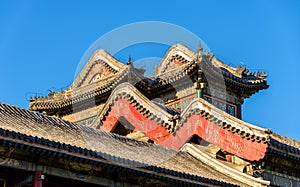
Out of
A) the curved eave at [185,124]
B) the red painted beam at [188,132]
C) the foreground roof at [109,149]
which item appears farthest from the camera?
the red painted beam at [188,132]

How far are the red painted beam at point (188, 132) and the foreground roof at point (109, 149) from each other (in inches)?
56.4

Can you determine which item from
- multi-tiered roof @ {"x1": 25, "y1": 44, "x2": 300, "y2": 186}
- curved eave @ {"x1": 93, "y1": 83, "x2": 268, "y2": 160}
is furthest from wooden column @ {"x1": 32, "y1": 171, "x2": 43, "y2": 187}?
curved eave @ {"x1": 93, "y1": 83, "x2": 268, "y2": 160}

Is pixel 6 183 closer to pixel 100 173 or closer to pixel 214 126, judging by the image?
pixel 100 173

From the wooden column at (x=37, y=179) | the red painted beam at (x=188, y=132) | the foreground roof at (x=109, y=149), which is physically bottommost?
the wooden column at (x=37, y=179)

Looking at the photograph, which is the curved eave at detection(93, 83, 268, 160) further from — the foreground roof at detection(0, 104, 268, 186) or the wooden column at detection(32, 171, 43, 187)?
the wooden column at detection(32, 171, 43, 187)

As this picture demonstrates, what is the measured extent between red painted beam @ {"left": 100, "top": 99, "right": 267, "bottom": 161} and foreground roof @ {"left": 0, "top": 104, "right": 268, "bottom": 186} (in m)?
1.43

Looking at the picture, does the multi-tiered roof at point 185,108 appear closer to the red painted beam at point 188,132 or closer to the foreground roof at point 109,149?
the red painted beam at point 188,132

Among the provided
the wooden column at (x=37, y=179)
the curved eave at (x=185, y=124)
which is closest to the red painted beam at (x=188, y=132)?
the curved eave at (x=185, y=124)

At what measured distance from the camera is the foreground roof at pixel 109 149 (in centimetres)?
1334

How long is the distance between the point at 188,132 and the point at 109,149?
23.0ft

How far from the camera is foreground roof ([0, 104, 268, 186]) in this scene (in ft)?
43.8

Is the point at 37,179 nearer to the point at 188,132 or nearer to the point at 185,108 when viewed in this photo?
the point at 188,132

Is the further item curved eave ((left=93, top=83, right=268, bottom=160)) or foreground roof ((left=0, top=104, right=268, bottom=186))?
curved eave ((left=93, top=83, right=268, bottom=160))

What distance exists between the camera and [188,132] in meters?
22.8
